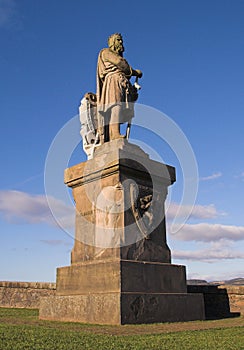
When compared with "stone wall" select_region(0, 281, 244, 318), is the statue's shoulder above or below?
above

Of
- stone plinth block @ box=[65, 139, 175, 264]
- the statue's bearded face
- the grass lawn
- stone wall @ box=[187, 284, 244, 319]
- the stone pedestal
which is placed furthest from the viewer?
stone wall @ box=[187, 284, 244, 319]

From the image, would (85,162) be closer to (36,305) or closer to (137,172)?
(137,172)

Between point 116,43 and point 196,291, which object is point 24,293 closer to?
point 196,291

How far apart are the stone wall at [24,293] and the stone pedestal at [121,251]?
15.2ft

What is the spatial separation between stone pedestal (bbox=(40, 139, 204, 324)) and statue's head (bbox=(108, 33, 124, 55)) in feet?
8.11

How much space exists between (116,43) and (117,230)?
4604mm

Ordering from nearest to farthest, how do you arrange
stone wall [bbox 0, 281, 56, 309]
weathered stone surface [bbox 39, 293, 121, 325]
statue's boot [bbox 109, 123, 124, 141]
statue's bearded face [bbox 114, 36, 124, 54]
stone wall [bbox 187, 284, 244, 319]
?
1. weathered stone surface [bbox 39, 293, 121, 325]
2. statue's boot [bbox 109, 123, 124, 141]
3. statue's bearded face [bbox 114, 36, 124, 54]
4. stone wall [bbox 187, 284, 244, 319]
5. stone wall [bbox 0, 281, 56, 309]

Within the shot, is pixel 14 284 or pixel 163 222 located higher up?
pixel 163 222

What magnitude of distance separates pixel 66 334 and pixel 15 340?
77cm

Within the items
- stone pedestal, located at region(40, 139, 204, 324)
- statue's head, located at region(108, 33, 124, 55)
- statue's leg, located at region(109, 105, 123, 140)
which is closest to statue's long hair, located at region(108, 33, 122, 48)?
statue's head, located at region(108, 33, 124, 55)

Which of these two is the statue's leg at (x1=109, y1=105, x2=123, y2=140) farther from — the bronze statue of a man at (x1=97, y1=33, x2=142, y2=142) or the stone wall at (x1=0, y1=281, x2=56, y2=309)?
the stone wall at (x1=0, y1=281, x2=56, y2=309)

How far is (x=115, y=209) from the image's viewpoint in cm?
754

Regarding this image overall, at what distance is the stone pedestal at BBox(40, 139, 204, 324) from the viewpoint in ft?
21.8

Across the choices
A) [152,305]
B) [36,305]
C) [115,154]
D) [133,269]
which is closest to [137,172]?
[115,154]
